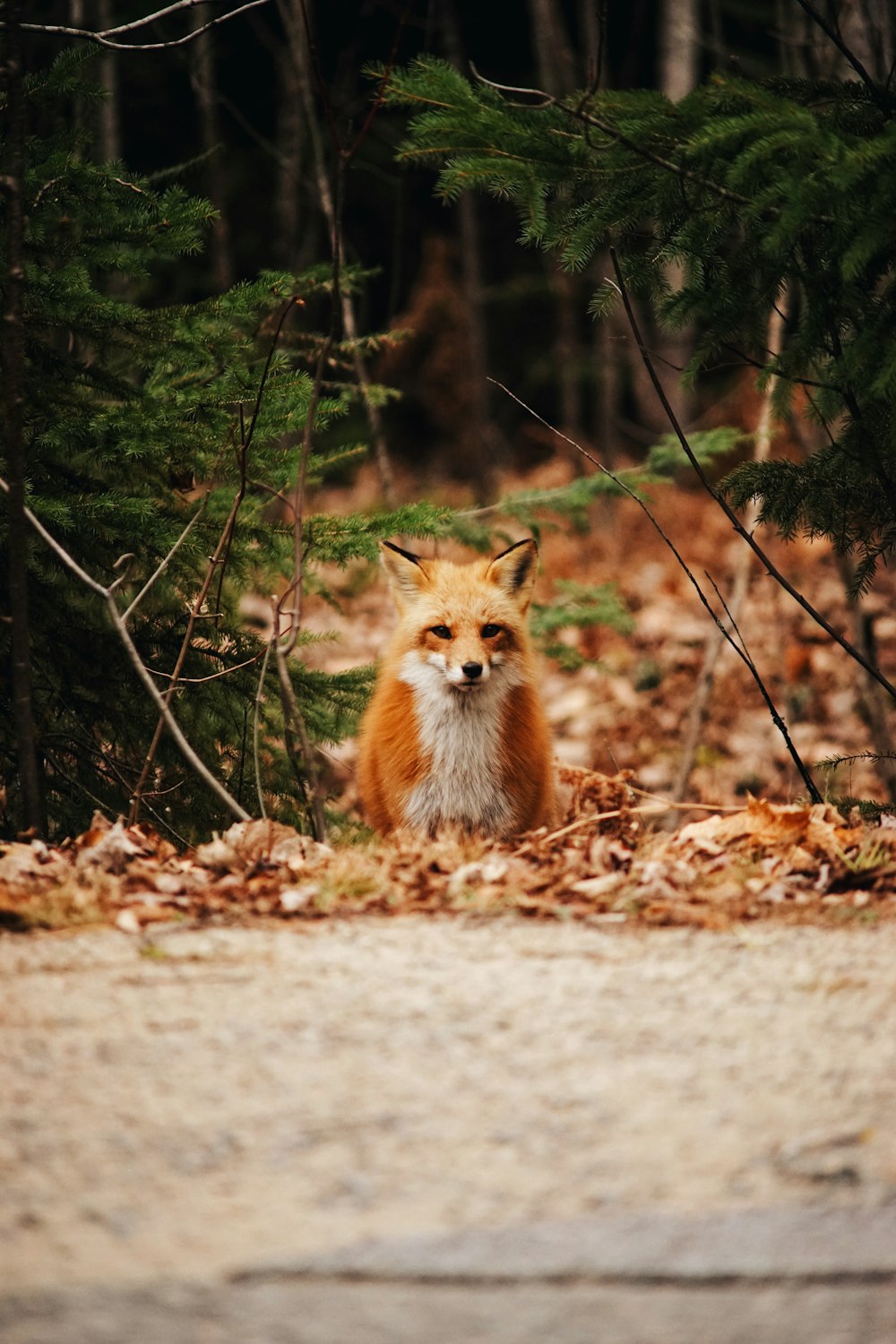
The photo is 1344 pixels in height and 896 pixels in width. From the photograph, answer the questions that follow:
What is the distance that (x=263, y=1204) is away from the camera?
2277mm

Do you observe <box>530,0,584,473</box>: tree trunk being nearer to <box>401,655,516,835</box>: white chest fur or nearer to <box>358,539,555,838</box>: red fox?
<box>358,539,555,838</box>: red fox

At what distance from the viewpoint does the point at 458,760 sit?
5.19 meters

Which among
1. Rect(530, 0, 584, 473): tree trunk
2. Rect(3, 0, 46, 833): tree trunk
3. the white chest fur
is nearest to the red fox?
the white chest fur

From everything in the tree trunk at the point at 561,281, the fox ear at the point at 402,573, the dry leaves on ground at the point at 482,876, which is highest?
the tree trunk at the point at 561,281

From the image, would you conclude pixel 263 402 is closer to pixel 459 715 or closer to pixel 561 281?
pixel 459 715

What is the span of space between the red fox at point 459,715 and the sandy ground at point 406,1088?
69.4 inches

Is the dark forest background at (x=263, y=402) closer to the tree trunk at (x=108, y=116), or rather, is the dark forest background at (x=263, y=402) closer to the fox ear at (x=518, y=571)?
the tree trunk at (x=108, y=116)

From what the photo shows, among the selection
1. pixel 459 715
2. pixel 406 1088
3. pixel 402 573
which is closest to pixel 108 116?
pixel 402 573

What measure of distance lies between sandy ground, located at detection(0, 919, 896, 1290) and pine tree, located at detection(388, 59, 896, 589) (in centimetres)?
214

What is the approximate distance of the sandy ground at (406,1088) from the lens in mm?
2268

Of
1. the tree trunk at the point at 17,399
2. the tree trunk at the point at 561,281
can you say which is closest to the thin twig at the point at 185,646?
the tree trunk at the point at 17,399

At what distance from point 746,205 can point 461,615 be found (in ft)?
6.74

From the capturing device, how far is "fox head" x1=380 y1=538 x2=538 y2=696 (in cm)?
521

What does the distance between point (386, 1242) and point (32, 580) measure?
372cm
